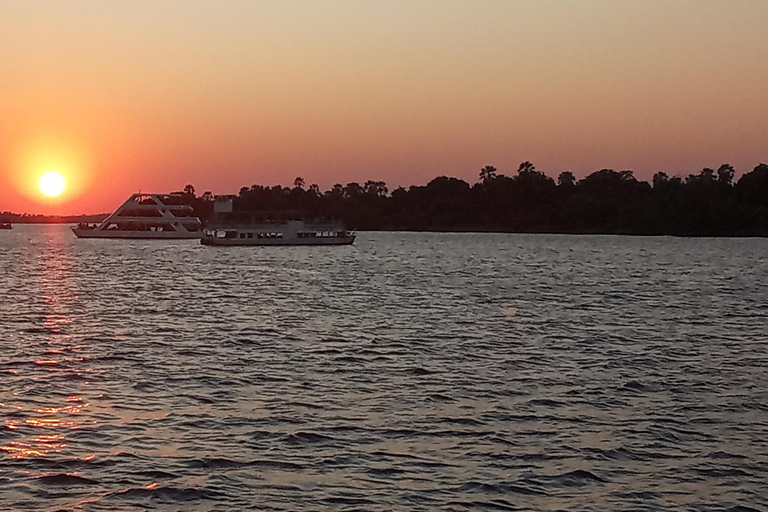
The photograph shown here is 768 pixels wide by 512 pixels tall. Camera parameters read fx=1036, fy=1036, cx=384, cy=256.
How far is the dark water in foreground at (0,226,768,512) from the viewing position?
55.3ft

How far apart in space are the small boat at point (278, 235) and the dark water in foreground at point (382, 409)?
114561 mm

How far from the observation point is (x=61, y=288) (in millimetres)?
72875

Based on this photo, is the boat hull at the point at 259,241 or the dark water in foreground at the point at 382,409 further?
the boat hull at the point at 259,241

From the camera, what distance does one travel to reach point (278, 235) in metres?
175

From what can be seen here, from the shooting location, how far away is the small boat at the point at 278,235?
550 feet

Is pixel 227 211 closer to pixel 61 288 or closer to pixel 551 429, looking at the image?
pixel 61 288

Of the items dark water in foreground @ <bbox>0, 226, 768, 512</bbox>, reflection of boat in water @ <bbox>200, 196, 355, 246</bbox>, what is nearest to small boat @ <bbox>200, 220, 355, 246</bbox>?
reflection of boat in water @ <bbox>200, 196, 355, 246</bbox>

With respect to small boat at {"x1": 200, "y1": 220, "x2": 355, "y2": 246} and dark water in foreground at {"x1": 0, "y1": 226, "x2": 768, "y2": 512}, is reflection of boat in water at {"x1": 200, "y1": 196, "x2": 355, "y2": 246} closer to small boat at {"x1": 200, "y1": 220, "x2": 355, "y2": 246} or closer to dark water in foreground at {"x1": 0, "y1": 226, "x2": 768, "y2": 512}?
small boat at {"x1": 200, "y1": 220, "x2": 355, "y2": 246}

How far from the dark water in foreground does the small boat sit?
11456cm

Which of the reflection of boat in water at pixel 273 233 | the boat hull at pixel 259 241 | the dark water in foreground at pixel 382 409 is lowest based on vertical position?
the dark water in foreground at pixel 382 409

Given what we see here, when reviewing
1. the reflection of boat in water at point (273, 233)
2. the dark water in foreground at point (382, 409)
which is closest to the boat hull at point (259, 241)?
the reflection of boat in water at point (273, 233)

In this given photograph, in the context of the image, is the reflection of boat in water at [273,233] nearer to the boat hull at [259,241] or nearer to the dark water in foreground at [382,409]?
the boat hull at [259,241]

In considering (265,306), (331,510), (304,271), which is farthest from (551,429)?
(304,271)

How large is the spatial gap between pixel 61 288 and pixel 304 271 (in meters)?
35.4
